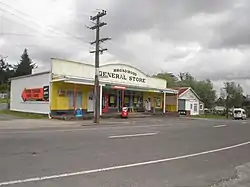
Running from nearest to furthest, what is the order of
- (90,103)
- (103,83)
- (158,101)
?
(103,83) → (90,103) → (158,101)

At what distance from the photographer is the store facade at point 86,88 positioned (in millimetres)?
31781

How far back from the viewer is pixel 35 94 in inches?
1334

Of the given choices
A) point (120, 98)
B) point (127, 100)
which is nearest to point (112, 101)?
point (120, 98)

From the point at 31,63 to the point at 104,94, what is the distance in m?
63.8

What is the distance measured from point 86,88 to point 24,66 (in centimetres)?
6032

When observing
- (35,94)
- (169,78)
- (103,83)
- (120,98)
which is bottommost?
(120,98)

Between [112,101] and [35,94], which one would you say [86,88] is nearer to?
[112,101]

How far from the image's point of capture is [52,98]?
104 feet

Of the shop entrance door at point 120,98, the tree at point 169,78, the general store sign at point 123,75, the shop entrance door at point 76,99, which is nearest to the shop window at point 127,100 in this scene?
the shop entrance door at point 120,98

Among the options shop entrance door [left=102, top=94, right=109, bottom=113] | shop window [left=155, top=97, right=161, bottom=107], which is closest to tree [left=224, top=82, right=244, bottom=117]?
shop window [left=155, top=97, right=161, bottom=107]

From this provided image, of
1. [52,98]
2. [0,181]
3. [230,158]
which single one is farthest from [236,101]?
[0,181]

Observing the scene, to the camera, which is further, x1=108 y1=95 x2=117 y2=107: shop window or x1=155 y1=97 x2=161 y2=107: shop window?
x1=155 y1=97 x2=161 y2=107: shop window

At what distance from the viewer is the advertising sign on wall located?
106 ft

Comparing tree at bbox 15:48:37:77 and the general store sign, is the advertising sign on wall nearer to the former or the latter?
A: the general store sign
